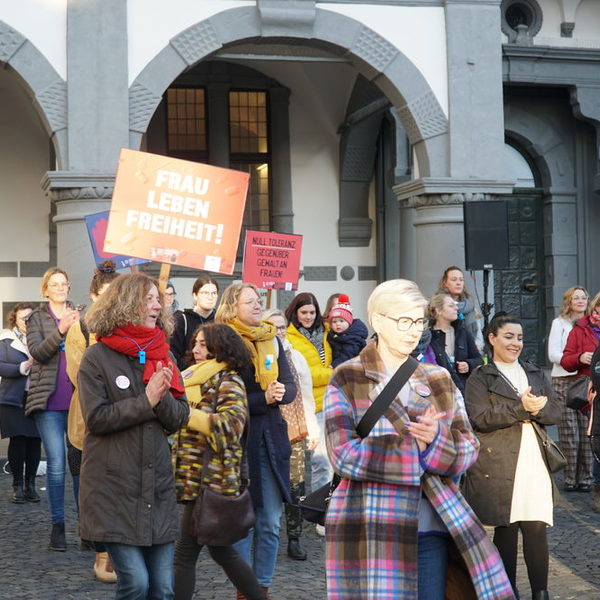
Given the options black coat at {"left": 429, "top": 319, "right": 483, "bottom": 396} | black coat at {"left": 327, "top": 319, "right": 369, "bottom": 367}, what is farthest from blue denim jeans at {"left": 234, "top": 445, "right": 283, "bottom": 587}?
black coat at {"left": 429, "top": 319, "right": 483, "bottom": 396}

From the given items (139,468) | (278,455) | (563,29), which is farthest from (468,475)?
(563,29)

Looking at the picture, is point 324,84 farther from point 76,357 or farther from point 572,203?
point 76,357

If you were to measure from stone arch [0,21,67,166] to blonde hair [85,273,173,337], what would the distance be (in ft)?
26.7

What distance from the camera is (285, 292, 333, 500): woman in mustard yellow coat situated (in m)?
8.54

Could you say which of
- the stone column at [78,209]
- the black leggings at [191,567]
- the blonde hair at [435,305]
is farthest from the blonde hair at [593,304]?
the black leggings at [191,567]

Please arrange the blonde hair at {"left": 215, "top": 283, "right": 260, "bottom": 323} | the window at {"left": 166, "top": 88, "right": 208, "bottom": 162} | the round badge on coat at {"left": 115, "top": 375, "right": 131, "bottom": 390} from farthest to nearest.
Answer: the window at {"left": 166, "top": 88, "right": 208, "bottom": 162} < the blonde hair at {"left": 215, "top": 283, "right": 260, "bottom": 323} < the round badge on coat at {"left": 115, "top": 375, "right": 131, "bottom": 390}

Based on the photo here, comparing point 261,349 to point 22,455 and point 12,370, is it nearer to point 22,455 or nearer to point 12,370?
point 22,455

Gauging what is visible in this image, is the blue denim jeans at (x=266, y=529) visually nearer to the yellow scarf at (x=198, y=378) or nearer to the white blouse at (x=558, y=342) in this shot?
the yellow scarf at (x=198, y=378)

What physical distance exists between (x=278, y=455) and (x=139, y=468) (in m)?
1.61

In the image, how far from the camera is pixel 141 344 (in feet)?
15.5

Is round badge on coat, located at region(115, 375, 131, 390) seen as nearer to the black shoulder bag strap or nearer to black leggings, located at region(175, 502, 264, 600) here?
black leggings, located at region(175, 502, 264, 600)

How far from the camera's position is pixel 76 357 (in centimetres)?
648

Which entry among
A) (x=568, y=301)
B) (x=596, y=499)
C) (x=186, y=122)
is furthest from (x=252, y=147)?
(x=596, y=499)

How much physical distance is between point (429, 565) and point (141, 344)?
4.91 ft
